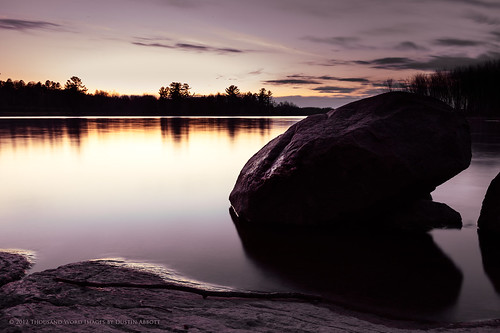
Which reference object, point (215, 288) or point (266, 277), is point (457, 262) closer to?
point (266, 277)

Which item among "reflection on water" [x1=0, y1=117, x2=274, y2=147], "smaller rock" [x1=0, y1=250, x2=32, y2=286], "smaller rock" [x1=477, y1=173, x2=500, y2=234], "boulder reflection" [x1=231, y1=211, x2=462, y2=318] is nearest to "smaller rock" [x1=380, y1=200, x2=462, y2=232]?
"boulder reflection" [x1=231, y1=211, x2=462, y2=318]

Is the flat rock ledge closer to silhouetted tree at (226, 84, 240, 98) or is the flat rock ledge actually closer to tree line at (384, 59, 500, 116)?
tree line at (384, 59, 500, 116)

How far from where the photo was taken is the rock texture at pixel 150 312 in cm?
302

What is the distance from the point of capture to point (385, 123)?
5973mm

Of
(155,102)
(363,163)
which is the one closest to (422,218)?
(363,163)

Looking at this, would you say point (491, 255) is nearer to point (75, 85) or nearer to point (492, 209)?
point (492, 209)

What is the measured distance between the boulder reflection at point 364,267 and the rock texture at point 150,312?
1.28 feet

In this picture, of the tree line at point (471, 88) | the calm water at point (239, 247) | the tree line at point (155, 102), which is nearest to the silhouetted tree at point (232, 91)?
the tree line at point (155, 102)

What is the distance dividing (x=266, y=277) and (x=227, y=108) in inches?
4975

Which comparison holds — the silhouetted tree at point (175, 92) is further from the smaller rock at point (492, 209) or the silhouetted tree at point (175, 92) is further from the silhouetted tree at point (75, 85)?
the smaller rock at point (492, 209)

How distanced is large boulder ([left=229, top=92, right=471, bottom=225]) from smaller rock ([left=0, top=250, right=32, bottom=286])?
11.0 feet

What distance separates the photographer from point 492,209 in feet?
19.3

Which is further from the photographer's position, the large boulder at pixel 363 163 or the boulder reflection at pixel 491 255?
the large boulder at pixel 363 163

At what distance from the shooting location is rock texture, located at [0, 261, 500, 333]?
3.02m
